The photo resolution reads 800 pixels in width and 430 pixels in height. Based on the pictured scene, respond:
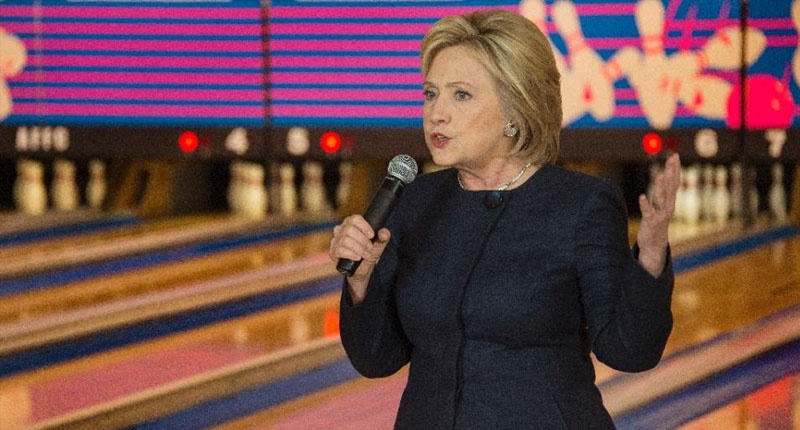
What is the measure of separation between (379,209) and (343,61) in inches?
150

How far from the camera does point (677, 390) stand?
286 centimetres

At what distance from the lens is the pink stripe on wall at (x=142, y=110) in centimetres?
522

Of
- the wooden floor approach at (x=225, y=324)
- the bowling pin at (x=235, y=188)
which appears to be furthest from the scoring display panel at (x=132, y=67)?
the wooden floor approach at (x=225, y=324)

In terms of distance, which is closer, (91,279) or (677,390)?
(677,390)

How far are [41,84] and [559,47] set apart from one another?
2.01 m

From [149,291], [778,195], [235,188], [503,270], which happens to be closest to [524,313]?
[503,270]

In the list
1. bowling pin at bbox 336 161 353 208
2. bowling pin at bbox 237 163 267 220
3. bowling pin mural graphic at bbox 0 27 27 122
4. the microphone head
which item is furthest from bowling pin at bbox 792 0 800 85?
the microphone head

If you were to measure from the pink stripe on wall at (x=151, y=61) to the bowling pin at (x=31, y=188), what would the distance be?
46 cm

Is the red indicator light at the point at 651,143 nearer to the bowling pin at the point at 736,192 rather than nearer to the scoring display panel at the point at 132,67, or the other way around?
the bowling pin at the point at 736,192

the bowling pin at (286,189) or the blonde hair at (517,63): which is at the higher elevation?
the blonde hair at (517,63)

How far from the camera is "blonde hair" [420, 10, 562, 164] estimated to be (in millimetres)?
1386

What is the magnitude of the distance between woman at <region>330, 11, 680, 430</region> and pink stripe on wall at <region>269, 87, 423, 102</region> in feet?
11.7

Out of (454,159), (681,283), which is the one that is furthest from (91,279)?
(454,159)

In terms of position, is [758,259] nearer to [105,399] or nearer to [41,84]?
[105,399]
